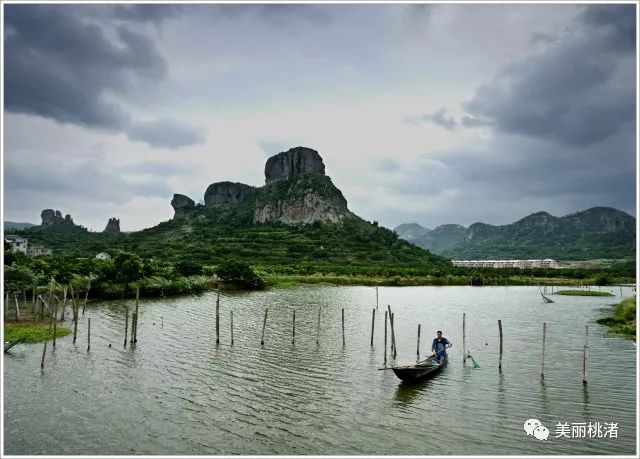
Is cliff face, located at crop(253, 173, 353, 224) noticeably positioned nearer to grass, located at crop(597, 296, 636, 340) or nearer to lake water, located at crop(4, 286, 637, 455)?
grass, located at crop(597, 296, 636, 340)

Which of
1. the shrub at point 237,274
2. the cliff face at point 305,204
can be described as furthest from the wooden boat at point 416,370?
the cliff face at point 305,204

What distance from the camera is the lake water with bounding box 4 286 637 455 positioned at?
44.0ft

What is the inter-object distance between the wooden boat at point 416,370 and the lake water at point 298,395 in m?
0.41

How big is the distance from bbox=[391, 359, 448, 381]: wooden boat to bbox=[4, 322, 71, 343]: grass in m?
19.5

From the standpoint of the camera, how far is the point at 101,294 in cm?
4978

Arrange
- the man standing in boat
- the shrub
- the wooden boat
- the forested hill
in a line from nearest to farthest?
the wooden boat, the man standing in boat, the shrub, the forested hill

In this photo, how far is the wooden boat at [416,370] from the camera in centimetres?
1920

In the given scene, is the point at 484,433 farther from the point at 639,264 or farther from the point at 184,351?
the point at 184,351

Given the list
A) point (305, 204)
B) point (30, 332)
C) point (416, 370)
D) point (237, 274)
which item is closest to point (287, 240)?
point (305, 204)

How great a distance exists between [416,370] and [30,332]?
23.4 metres

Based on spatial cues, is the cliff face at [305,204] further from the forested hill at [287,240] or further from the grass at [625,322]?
the grass at [625,322]

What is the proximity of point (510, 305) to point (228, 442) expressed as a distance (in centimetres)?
4952

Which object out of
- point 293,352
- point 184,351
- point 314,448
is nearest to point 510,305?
point 293,352

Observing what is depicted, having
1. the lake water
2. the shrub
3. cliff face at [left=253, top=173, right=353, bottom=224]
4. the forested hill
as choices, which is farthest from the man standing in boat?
cliff face at [left=253, top=173, right=353, bottom=224]
